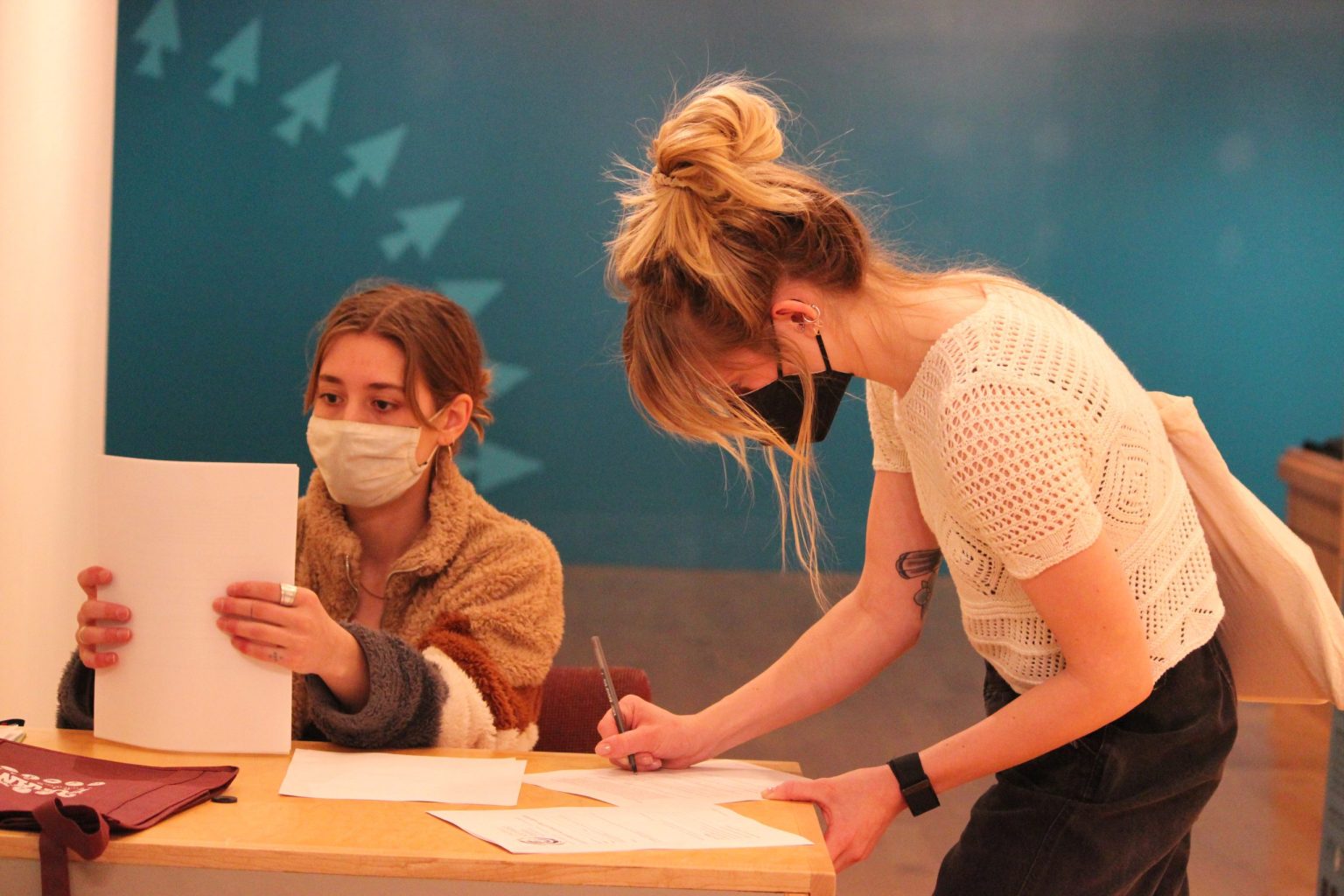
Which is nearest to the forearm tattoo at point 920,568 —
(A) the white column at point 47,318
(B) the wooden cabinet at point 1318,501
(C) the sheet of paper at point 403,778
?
(C) the sheet of paper at point 403,778

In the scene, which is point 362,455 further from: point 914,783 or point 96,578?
point 914,783

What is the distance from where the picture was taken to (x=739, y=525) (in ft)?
16.8

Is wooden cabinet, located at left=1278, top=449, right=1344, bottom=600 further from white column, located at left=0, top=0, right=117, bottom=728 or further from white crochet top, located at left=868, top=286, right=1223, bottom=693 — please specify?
white column, located at left=0, top=0, right=117, bottom=728

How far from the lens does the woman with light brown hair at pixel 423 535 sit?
168 centimetres

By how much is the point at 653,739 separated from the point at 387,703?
311 mm

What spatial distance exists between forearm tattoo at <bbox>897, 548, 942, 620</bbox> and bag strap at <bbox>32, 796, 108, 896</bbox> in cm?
92

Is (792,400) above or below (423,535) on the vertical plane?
above

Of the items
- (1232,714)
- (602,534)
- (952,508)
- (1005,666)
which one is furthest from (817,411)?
→ (602,534)

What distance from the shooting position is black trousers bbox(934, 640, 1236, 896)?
52.9 inches

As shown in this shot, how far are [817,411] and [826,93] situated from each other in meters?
3.79

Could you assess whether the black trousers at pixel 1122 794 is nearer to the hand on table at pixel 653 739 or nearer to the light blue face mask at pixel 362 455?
the hand on table at pixel 653 739

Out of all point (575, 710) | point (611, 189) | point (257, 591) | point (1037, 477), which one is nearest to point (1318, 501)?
point (611, 189)

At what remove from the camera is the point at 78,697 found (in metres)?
1.52

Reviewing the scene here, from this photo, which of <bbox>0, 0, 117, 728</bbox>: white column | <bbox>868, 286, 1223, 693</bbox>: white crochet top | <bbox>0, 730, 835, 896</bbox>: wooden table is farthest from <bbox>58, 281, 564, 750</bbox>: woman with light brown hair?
<bbox>0, 0, 117, 728</bbox>: white column
